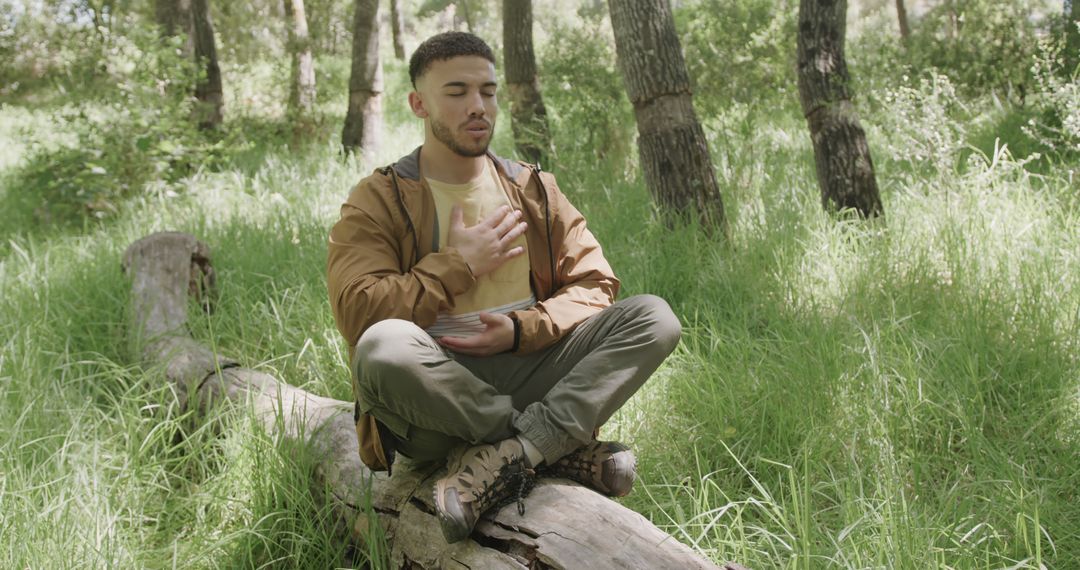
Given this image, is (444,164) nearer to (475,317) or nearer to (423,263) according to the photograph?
(423,263)

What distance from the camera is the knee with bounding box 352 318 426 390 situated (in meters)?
2.42

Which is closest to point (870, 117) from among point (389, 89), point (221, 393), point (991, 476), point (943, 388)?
point (943, 388)

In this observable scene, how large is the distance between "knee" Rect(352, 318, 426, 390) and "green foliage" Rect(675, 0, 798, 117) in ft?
18.5

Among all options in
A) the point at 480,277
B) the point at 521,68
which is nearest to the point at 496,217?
the point at 480,277

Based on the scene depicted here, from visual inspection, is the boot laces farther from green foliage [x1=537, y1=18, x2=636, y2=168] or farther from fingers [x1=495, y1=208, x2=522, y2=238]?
green foliage [x1=537, y1=18, x2=636, y2=168]

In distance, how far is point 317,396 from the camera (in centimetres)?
379

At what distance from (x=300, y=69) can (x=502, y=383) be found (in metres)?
9.36

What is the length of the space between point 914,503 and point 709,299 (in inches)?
74.3

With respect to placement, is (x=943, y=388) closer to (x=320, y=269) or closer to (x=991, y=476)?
(x=991, y=476)

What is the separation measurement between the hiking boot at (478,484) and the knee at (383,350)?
13.3 inches

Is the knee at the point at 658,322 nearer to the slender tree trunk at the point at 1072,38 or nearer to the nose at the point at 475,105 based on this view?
the nose at the point at 475,105

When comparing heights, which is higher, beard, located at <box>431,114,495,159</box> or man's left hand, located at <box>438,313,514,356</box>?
beard, located at <box>431,114,495,159</box>

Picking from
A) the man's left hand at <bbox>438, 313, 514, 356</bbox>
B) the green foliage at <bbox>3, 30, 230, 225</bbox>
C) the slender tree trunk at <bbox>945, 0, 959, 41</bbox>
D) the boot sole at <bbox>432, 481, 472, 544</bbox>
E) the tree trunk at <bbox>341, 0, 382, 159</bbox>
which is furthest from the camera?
the slender tree trunk at <bbox>945, 0, 959, 41</bbox>

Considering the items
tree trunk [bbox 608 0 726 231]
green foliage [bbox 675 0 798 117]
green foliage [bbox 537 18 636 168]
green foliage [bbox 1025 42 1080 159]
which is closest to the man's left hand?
tree trunk [bbox 608 0 726 231]
